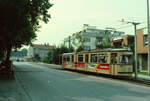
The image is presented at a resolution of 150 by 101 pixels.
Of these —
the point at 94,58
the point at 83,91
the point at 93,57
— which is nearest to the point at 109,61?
the point at 94,58

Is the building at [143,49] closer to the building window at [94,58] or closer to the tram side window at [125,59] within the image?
the building window at [94,58]

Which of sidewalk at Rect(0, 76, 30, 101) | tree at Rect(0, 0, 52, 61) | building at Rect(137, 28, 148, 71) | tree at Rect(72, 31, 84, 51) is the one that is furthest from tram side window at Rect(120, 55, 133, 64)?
tree at Rect(72, 31, 84, 51)

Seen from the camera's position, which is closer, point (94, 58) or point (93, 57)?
point (94, 58)

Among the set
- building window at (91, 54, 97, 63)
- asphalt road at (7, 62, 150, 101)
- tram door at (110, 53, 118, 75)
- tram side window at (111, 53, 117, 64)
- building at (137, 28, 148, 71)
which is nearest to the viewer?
asphalt road at (7, 62, 150, 101)

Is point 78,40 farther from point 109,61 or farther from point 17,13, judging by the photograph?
point 17,13

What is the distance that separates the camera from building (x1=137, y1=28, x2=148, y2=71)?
30.7 meters

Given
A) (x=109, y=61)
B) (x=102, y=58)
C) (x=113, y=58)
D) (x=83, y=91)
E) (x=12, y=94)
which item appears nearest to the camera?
(x=12, y=94)

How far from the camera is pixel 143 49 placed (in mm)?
31062

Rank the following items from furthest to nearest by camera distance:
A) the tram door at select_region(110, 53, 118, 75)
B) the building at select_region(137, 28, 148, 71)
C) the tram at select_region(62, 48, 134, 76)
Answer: the building at select_region(137, 28, 148, 71) → the tram door at select_region(110, 53, 118, 75) → the tram at select_region(62, 48, 134, 76)

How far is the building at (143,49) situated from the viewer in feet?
101

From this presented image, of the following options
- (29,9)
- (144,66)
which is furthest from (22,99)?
(144,66)

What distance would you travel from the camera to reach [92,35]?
68250 millimetres

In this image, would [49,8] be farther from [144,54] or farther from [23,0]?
[144,54]

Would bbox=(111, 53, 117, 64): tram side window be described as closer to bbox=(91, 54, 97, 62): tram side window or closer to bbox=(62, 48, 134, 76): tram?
bbox=(62, 48, 134, 76): tram
